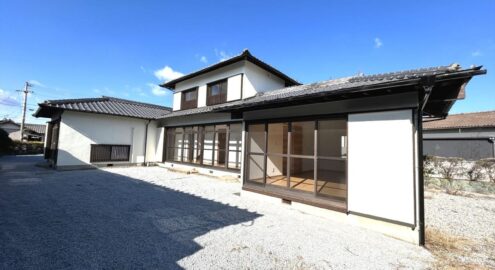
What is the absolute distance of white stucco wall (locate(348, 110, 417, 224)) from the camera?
142 inches

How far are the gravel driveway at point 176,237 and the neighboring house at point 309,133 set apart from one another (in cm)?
58

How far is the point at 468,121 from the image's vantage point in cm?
1371

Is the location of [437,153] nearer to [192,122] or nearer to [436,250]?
[436,250]

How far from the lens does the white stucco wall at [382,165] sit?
360 cm

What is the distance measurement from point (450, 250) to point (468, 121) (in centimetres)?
1525

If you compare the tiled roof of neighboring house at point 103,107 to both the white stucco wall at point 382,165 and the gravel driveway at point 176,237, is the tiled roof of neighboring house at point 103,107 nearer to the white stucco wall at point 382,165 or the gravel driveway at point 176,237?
the gravel driveway at point 176,237

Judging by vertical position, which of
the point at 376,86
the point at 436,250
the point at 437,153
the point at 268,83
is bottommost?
the point at 436,250

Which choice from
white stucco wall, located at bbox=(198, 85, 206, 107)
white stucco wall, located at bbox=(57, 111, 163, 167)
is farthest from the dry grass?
white stucco wall, located at bbox=(57, 111, 163, 167)

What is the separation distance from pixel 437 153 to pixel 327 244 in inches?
616

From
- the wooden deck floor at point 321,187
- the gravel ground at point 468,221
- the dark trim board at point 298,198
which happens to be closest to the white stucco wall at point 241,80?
the wooden deck floor at point 321,187

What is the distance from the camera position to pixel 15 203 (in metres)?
4.71

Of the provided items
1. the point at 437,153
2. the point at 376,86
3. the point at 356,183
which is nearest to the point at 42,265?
the point at 356,183

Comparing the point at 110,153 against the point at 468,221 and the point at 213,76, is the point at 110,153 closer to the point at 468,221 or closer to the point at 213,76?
the point at 213,76

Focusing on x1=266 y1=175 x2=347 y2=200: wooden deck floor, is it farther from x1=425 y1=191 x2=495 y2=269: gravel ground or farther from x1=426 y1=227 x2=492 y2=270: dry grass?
x1=425 y1=191 x2=495 y2=269: gravel ground
